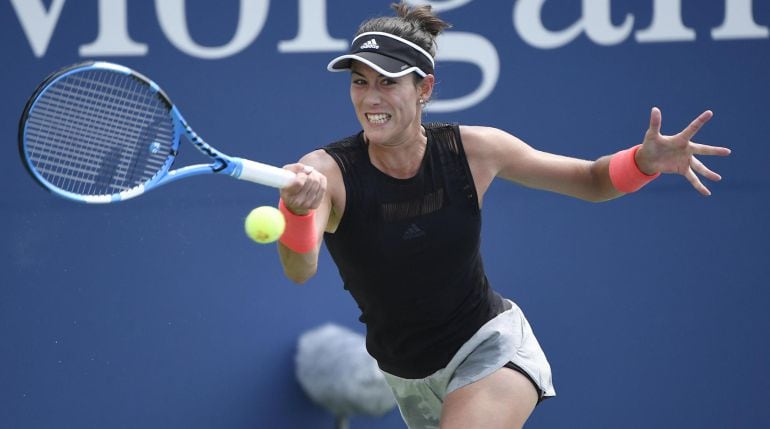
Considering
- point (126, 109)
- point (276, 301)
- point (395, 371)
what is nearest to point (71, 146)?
point (126, 109)

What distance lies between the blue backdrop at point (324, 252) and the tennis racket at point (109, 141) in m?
0.67

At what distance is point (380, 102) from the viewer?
10.8 feet

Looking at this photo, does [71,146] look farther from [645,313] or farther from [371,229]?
[645,313]

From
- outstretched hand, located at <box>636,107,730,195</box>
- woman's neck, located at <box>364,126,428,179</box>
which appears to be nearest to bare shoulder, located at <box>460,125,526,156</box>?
woman's neck, located at <box>364,126,428,179</box>

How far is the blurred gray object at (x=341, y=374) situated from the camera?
14.7 feet

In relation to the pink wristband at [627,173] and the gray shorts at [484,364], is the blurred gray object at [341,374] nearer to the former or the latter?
the gray shorts at [484,364]

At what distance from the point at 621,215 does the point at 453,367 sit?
157 cm

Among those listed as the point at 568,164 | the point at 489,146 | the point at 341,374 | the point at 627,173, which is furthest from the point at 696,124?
the point at 341,374

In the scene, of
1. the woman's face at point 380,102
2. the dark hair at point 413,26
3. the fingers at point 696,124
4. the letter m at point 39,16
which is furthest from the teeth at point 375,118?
the letter m at point 39,16

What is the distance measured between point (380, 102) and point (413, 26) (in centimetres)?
28

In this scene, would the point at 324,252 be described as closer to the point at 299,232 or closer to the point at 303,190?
the point at 299,232

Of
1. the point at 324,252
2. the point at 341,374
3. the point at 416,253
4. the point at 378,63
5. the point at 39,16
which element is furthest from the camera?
the point at 324,252

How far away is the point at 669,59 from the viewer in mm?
4773

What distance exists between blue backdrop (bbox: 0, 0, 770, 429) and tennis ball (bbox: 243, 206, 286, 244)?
6.43 ft
